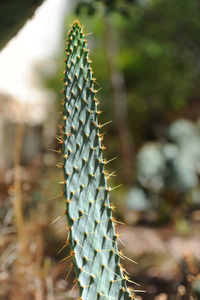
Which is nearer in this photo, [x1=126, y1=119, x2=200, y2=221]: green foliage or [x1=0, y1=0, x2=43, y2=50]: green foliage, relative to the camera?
[x1=0, y1=0, x2=43, y2=50]: green foliage

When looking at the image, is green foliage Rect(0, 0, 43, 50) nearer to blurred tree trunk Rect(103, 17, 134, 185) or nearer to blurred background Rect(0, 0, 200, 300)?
blurred background Rect(0, 0, 200, 300)

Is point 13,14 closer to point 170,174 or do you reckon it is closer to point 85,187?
point 85,187

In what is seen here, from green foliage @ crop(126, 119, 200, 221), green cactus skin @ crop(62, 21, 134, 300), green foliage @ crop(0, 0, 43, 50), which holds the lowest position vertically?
green foliage @ crop(126, 119, 200, 221)

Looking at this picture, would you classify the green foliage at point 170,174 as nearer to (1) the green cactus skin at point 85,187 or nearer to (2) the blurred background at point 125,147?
(2) the blurred background at point 125,147

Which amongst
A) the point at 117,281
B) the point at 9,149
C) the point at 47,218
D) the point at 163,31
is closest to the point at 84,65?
the point at 117,281

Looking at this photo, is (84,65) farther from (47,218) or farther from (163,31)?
(163,31)

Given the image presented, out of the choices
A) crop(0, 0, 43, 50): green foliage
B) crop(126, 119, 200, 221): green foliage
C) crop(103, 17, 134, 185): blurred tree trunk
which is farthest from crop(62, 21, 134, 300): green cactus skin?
crop(103, 17, 134, 185): blurred tree trunk
